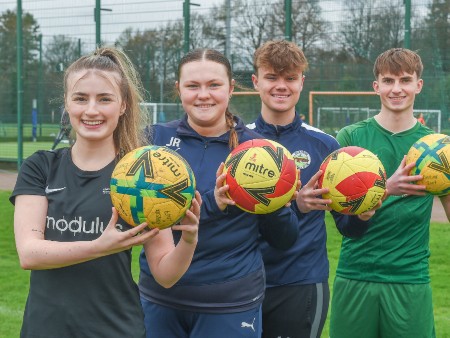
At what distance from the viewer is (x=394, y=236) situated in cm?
431

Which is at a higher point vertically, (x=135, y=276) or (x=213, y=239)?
(x=213, y=239)

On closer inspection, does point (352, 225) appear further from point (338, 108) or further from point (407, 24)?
point (338, 108)

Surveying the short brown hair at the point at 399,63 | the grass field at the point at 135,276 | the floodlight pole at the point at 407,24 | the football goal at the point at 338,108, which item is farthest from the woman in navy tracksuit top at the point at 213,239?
the football goal at the point at 338,108

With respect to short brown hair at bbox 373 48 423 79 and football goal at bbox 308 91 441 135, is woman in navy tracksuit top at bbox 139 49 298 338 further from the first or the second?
football goal at bbox 308 91 441 135

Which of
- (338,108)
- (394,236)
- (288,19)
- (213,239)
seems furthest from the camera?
(338,108)

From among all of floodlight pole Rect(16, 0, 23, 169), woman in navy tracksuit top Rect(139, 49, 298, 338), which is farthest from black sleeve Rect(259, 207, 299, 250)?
floodlight pole Rect(16, 0, 23, 169)

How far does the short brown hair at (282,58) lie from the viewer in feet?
13.7

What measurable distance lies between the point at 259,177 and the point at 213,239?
0.42m

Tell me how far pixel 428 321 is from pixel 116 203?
93.5 inches

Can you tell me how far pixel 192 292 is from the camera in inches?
138

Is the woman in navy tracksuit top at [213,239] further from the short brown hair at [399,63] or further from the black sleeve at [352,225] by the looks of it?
the short brown hair at [399,63]

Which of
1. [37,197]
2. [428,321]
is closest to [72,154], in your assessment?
[37,197]

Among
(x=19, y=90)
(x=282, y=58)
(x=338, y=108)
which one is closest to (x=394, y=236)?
(x=282, y=58)

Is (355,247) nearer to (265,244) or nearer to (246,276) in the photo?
(265,244)
